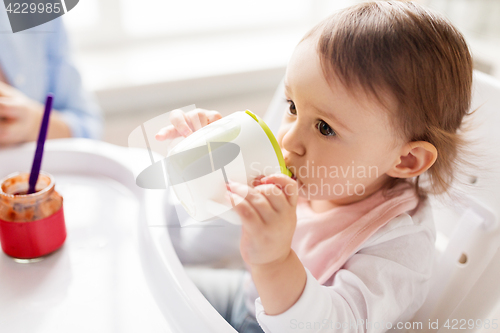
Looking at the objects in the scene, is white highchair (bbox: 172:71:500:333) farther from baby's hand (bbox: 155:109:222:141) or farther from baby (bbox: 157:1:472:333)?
baby's hand (bbox: 155:109:222:141)

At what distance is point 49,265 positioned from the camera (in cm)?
57

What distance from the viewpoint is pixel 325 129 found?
561 mm

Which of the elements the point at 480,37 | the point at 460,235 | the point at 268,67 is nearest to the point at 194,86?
the point at 268,67

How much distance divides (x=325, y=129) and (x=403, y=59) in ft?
0.42

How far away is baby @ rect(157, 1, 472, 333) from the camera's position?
496 millimetres

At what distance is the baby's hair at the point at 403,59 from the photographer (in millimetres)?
507

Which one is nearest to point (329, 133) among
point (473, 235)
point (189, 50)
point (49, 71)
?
point (473, 235)

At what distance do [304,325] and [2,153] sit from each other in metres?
0.58

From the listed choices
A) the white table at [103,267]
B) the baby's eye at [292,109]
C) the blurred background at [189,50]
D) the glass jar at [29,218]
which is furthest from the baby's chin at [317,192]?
the blurred background at [189,50]

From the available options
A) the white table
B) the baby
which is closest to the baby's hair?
the baby

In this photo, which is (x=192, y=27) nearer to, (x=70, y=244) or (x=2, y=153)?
(x=2, y=153)

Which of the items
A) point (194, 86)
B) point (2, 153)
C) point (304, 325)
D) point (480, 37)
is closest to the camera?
point (304, 325)

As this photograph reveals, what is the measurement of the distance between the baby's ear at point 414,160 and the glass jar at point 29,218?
48 cm

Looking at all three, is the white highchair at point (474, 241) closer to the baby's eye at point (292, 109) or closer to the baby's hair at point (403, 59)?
the baby's hair at point (403, 59)
